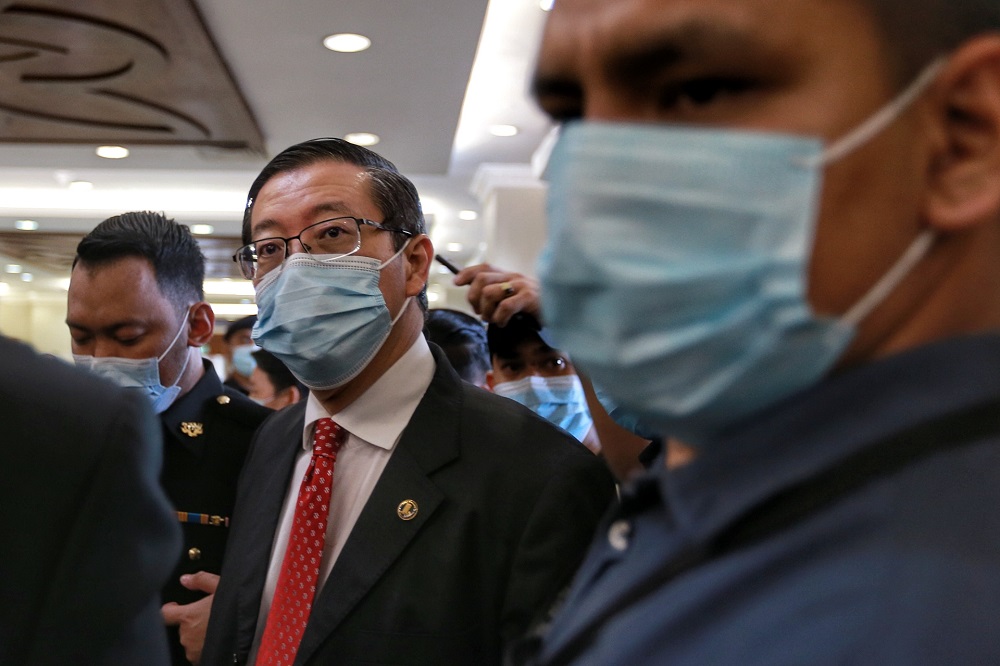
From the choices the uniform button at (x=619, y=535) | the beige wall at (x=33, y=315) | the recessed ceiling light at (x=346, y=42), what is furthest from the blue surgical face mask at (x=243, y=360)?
the beige wall at (x=33, y=315)

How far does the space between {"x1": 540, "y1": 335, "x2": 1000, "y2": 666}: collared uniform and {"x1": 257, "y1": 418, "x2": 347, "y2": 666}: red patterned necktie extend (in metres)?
0.87

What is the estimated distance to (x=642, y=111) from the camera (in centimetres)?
75

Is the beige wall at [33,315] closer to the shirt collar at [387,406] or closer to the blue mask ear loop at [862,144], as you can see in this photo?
the shirt collar at [387,406]

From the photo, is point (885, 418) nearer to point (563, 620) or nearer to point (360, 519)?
point (563, 620)

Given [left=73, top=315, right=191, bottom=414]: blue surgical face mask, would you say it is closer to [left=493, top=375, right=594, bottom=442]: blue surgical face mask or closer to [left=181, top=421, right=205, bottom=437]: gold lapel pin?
[left=181, top=421, right=205, bottom=437]: gold lapel pin

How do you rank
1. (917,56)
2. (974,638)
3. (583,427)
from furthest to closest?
(583,427), (917,56), (974,638)

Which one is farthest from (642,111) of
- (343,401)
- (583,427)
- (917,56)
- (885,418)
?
(583,427)

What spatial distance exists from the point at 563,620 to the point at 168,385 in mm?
1875

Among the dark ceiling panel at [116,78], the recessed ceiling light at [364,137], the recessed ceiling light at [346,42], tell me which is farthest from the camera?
the recessed ceiling light at [364,137]

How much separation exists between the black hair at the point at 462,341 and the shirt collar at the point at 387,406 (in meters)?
1.37

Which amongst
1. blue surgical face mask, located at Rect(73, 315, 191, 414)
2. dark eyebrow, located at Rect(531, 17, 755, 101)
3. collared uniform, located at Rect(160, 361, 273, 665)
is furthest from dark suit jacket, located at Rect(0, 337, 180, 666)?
blue surgical face mask, located at Rect(73, 315, 191, 414)

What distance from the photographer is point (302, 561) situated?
1563 millimetres

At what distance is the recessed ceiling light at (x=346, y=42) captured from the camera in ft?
16.2

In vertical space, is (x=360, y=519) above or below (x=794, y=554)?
below
